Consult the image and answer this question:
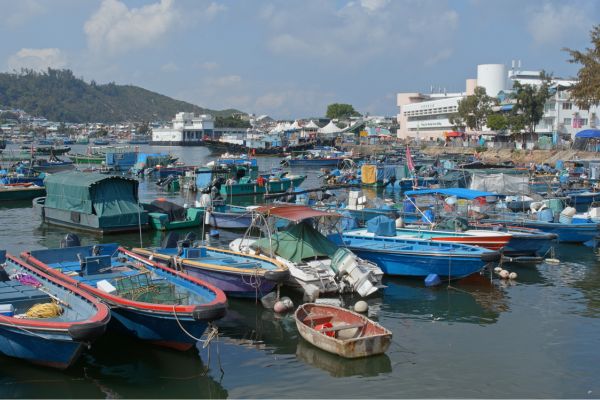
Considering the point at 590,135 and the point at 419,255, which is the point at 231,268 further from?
the point at 590,135

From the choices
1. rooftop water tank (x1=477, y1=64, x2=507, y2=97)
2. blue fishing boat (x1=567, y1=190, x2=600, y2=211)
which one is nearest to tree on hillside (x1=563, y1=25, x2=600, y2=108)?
blue fishing boat (x1=567, y1=190, x2=600, y2=211)

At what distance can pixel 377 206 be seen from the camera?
1185 inches

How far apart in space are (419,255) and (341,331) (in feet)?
20.2

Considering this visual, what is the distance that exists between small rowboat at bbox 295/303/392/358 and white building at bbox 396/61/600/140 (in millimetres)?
61144

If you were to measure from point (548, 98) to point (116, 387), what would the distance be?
7275cm

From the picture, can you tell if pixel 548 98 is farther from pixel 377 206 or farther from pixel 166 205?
pixel 166 205

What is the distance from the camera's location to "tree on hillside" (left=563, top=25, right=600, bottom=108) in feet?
120

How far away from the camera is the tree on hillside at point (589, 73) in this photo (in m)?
36.5

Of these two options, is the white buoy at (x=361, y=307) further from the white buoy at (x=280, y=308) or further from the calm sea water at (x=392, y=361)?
the white buoy at (x=280, y=308)

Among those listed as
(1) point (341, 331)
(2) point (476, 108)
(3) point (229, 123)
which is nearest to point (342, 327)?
(1) point (341, 331)

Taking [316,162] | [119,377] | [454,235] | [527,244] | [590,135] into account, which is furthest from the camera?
[316,162]

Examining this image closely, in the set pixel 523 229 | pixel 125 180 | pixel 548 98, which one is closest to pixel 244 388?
pixel 523 229

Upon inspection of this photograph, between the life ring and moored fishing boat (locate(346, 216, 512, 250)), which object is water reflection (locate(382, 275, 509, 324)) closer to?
moored fishing boat (locate(346, 216, 512, 250))

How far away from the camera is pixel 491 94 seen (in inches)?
3900
